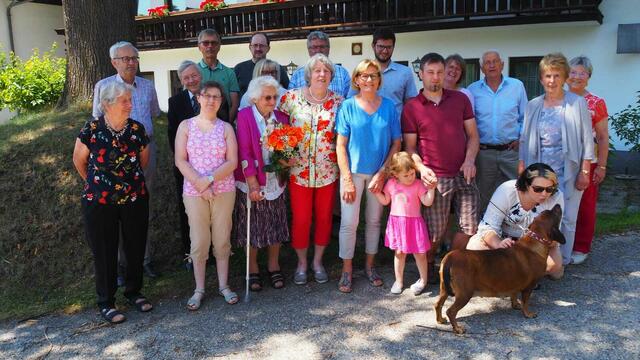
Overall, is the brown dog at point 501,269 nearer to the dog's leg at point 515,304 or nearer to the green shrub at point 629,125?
the dog's leg at point 515,304

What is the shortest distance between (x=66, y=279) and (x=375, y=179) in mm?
3134

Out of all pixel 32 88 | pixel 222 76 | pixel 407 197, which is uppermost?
pixel 32 88

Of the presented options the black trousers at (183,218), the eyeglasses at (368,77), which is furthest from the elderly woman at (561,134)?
the black trousers at (183,218)

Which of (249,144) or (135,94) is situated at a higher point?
(135,94)

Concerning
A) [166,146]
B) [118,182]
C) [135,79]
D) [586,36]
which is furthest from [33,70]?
[586,36]

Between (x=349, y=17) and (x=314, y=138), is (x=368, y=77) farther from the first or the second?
(x=349, y=17)

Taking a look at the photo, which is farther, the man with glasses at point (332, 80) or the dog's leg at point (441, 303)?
the man with glasses at point (332, 80)

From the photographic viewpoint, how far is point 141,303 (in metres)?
4.18

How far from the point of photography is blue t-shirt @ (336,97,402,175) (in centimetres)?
418

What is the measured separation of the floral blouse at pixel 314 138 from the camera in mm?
4316

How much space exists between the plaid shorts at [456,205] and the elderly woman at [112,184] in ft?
7.84

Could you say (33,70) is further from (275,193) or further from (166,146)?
(275,193)

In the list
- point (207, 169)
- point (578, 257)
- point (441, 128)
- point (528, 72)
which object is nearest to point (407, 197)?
point (441, 128)

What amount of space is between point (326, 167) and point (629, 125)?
6.91 m
